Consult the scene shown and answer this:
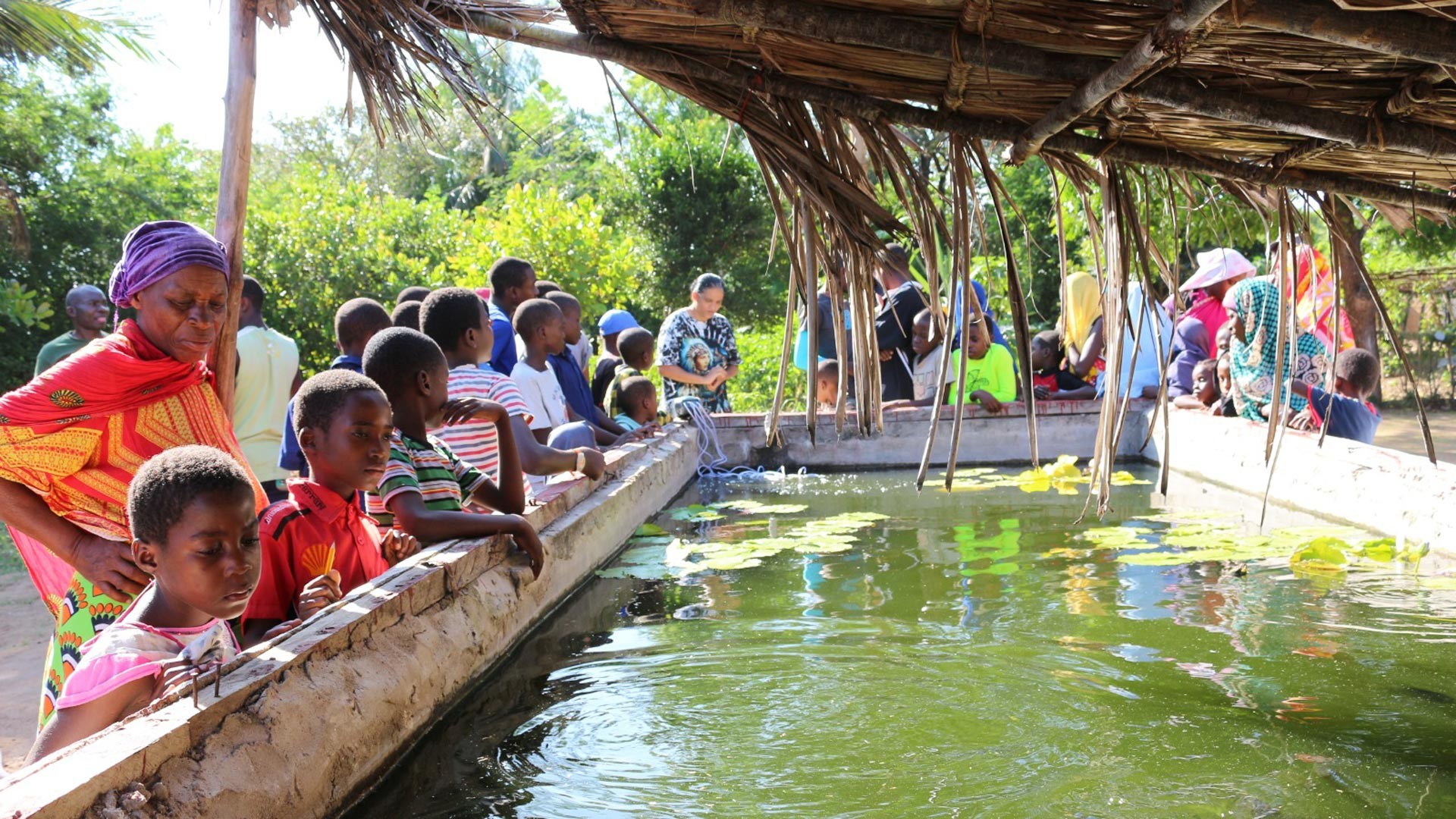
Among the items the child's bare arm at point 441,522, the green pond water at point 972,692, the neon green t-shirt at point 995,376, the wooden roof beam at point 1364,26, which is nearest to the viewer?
the wooden roof beam at point 1364,26

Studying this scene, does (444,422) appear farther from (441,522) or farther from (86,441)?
(86,441)

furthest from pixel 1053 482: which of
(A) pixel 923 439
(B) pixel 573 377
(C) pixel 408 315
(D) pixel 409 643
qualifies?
(D) pixel 409 643

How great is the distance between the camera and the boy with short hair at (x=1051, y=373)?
11312mm

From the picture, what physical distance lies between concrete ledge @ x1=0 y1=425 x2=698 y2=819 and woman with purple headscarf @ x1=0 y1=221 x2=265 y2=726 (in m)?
0.41

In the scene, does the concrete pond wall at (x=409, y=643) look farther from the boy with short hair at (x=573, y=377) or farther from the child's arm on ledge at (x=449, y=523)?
the boy with short hair at (x=573, y=377)

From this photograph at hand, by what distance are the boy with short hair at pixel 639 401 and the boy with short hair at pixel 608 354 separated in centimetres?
38

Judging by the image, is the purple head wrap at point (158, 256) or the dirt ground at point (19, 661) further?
the dirt ground at point (19, 661)

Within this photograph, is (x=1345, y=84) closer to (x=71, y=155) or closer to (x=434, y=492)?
(x=434, y=492)

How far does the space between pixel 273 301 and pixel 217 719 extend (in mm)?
12742

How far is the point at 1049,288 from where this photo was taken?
19.4 meters

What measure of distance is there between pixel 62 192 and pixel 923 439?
1185cm

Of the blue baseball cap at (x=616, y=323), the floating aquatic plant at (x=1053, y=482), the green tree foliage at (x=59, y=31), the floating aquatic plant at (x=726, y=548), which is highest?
the green tree foliage at (x=59, y=31)

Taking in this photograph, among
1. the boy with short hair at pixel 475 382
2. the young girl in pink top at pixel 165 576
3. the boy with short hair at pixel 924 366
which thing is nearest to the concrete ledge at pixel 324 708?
the young girl in pink top at pixel 165 576

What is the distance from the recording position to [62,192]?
15.9 metres
